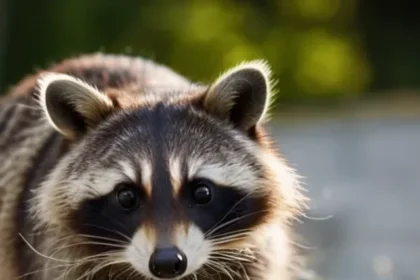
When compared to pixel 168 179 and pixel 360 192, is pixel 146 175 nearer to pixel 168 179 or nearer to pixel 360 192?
pixel 168 179

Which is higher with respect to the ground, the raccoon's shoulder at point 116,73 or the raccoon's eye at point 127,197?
the raccoon's shoulder at point 116,73

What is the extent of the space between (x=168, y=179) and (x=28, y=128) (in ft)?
5.04

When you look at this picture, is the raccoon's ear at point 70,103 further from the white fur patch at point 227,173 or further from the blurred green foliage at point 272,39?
the blurred green foliage at point 272,39

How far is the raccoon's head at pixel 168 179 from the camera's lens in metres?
5.11

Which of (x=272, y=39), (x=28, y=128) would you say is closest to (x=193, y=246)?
(x=28, y=128)

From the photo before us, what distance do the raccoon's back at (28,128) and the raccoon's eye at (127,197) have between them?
661mm

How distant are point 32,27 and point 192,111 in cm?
1258

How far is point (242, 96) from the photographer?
5539mm

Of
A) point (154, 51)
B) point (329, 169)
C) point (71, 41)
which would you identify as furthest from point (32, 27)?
point (329, 169)

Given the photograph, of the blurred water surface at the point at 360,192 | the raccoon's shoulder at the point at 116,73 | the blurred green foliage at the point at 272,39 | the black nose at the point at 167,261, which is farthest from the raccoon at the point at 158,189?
the blurred green foliage at the point at 272,39

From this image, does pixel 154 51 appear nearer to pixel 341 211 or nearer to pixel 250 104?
pixel 341 211

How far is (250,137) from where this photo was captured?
18.3 ft

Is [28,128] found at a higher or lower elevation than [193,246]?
higher

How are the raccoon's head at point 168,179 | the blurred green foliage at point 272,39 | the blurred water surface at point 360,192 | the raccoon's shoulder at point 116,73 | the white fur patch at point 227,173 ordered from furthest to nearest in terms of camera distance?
the blurred green foliage at point 272,39 < the blurred water surface at point 360,192 < the raccoon's shoulder at point 116,73 < the white fur patch at point 227,173 < the raccoon's head at point 168,179
